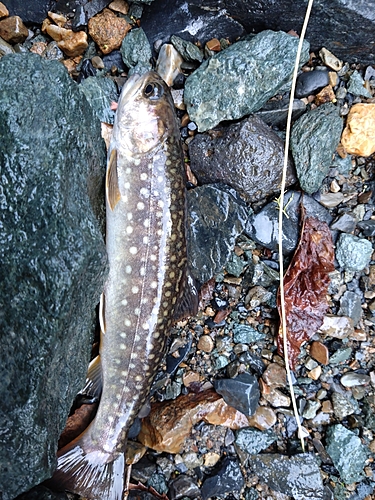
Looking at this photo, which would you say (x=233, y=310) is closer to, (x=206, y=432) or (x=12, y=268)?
(x=206, y=432)

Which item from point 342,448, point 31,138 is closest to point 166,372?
point 342,448

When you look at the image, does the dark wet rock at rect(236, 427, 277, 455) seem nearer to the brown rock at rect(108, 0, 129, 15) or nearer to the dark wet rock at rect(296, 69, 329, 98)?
the dark wet rock at rect(296, 69, 329, 98)

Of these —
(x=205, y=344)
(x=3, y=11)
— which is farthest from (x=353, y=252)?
(x=3, y=11)

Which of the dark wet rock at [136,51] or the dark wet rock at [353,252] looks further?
the dark wet rock at [353,252]

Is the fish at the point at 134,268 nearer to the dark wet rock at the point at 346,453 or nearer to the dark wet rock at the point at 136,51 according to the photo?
the dark wet rock at the point at 136,51

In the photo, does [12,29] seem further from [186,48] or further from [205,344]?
[205,344]

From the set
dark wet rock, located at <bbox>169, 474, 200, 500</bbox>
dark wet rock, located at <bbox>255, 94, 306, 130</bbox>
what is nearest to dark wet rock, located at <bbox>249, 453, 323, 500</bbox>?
dark wet rock, located at <bbox>169, 474, 200, 500</bbox>

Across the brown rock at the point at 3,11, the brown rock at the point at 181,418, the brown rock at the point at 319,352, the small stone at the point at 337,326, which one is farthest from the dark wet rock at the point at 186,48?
the brown rock at the point at 181,418
